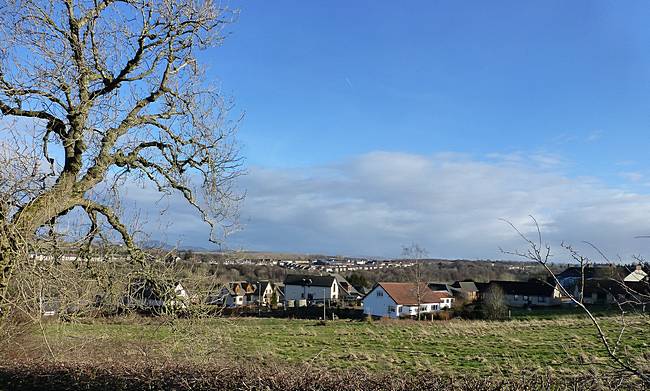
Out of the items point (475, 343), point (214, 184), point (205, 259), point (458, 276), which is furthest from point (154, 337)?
point (458, 276)

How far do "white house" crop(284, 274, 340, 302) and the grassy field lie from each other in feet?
114

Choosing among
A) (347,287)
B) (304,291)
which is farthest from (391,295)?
(347,287)

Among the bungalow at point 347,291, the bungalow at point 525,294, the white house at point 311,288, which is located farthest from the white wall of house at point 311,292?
the bungalow at point 525,294

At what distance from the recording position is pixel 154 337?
422 inches

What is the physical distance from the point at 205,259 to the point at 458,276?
369 feet

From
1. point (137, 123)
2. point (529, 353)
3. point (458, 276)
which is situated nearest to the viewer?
point (137, 123)

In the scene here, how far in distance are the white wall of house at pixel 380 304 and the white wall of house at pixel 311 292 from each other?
15.4m

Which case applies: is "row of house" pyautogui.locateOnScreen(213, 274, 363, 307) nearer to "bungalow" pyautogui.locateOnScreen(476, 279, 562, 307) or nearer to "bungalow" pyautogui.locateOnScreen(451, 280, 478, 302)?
"bungalow" pyautogui.locateOnScreen(451, 280, 478, 302)

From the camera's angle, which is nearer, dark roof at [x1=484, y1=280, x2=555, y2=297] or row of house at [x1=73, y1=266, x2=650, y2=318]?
row of house at [x1=73, y1=266, x2=650, y2=318]

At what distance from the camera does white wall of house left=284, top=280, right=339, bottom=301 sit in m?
76.3

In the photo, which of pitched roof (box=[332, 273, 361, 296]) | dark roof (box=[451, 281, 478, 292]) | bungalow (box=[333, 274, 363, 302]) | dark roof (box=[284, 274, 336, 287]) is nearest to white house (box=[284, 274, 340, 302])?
dark roof (box=[284, 274, 336, 287])

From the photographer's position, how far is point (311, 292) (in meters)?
77.5

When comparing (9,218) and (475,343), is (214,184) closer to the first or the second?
(9,218)

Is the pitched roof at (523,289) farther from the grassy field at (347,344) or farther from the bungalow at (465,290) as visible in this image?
the grassy field at (347,344)
